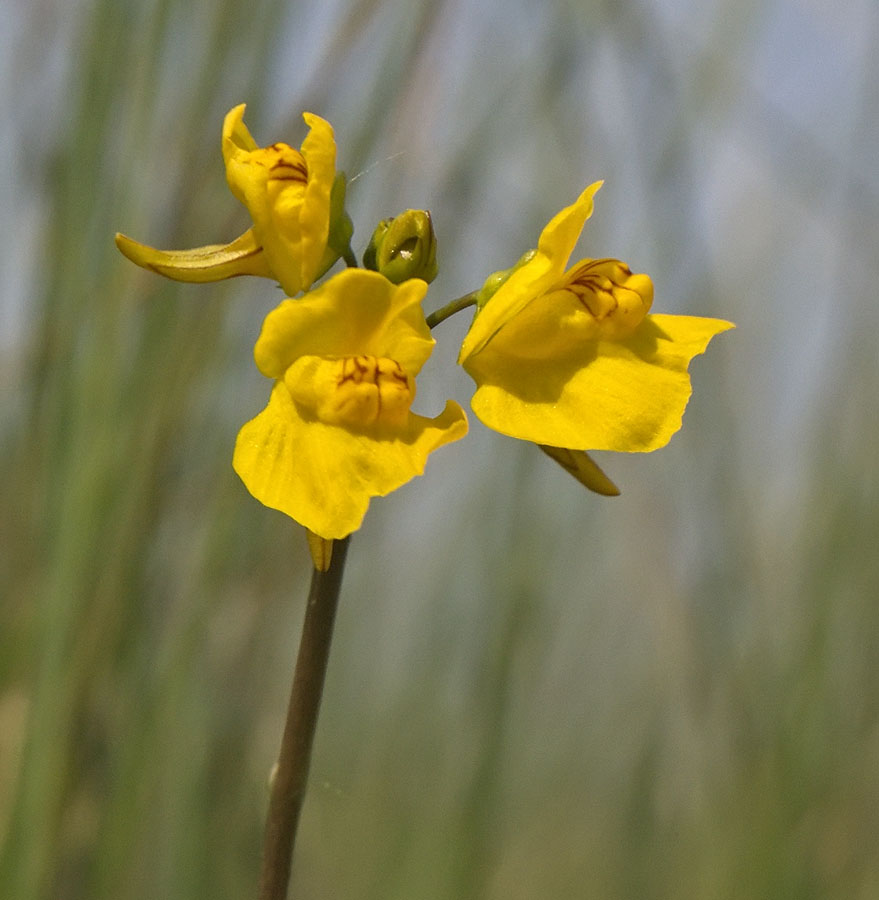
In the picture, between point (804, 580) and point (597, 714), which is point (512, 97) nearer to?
point (804, 580)

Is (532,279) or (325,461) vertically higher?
(532,279)

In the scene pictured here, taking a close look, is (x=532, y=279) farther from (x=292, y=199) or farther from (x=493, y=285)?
(x=292, y=199)

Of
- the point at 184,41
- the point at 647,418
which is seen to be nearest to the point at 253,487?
the point at 647,418

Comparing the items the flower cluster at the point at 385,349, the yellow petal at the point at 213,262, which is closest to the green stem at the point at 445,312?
the flower cluster at the point at 385,349

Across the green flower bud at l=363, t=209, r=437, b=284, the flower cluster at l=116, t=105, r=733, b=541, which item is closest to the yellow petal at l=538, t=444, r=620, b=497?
the flower cluster at l=116, t=105, r=733, b=541

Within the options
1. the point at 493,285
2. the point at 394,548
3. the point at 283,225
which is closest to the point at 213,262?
the point at 283,225

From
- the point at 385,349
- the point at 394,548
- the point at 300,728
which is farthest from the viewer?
the point at 394,548

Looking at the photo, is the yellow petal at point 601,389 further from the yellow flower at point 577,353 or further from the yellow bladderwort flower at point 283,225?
the yellow bladderwort flower at point 283,225
